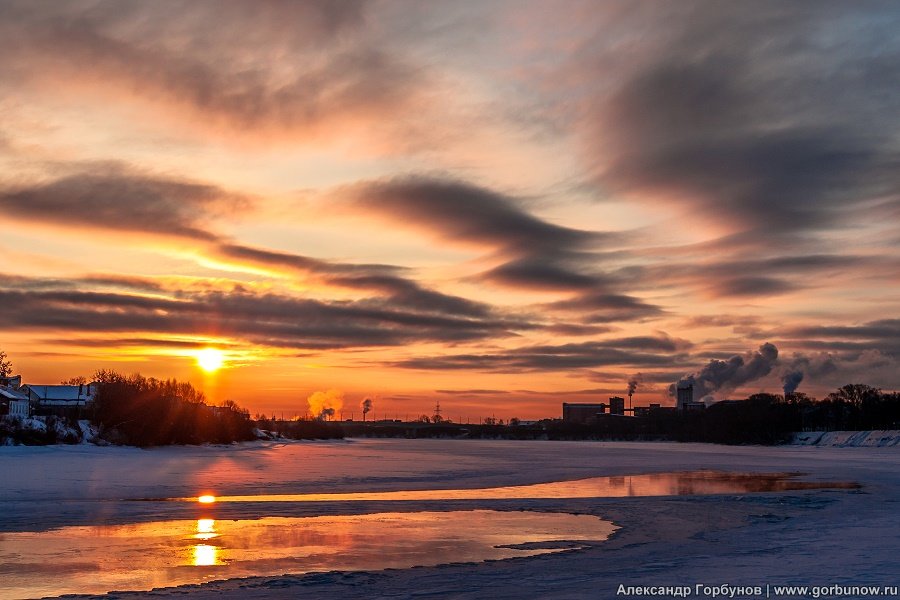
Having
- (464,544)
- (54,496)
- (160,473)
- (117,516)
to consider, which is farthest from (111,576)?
(160,473)

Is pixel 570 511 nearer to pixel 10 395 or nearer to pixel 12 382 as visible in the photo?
pixel 10 395

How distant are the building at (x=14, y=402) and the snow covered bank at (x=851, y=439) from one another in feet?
439

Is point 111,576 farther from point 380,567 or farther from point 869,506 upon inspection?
point 869,506

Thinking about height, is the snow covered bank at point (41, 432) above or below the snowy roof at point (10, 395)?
below

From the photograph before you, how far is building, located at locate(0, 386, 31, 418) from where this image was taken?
116m

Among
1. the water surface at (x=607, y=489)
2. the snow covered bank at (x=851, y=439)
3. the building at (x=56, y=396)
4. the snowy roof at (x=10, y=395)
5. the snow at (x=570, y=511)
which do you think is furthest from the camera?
the snow covered bank at (x=851, y=439)

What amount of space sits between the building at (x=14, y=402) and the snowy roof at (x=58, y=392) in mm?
11480

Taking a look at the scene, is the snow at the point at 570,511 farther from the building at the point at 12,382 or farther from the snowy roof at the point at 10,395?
the building at the point at 12,382

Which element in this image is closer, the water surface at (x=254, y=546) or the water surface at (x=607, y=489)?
the water surface at (x=254, y=546)

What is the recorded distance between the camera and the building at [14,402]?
11578 centimetres

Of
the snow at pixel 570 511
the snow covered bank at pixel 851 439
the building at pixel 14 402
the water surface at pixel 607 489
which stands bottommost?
the snow covered bank at pixel 851 439

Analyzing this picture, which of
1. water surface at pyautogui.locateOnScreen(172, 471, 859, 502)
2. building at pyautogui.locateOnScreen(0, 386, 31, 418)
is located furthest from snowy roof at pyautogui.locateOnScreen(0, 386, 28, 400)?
water surface at pyautogui.locateOnScreen(172, 471, 859, 502)

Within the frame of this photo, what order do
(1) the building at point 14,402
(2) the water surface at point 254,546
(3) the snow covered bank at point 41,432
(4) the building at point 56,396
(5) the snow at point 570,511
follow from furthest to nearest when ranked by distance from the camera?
(4) the building at point 56,396
(1) the building at point 14,402
(3) the snow covered bank at point 41,432
(2) the water surface at point 254,546
(5) the snow at point 570,511

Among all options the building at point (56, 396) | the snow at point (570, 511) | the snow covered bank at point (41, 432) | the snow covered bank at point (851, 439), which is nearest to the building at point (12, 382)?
the building at point (56, 396)
